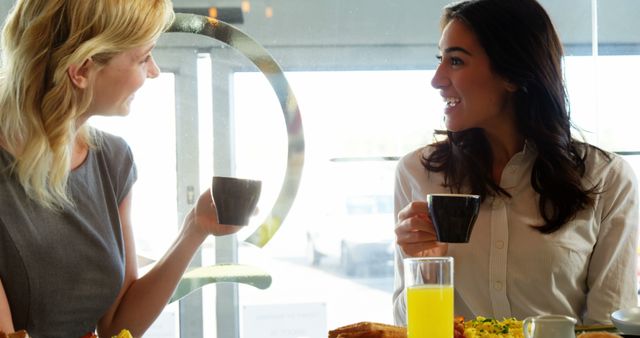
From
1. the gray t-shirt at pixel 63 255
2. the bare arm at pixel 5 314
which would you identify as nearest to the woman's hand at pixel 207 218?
the gray t-shirt at pixel 63 255

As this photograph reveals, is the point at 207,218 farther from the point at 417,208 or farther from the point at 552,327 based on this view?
the point at 552,327

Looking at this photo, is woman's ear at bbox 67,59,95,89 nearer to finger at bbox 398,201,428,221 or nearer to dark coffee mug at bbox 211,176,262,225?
dark coffee mug at bbox 211,176,262,225

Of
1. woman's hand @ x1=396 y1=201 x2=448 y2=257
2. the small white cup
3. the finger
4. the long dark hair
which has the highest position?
the long dark hair

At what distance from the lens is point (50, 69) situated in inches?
74.2

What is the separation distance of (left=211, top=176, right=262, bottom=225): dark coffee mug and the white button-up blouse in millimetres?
416

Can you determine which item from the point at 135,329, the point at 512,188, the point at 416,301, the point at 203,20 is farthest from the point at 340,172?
the point at 416,301

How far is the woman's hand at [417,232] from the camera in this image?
6.20 feet

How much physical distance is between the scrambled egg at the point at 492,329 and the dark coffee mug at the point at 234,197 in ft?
1.68

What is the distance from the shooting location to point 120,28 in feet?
6.16

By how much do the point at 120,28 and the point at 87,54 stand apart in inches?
3.6

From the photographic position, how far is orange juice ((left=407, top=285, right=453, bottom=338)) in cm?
142

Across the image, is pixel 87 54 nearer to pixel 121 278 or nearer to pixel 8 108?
pixel 8 108

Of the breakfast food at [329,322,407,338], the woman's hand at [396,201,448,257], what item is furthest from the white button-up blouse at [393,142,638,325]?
the breakfast food at [329,322,407,338]

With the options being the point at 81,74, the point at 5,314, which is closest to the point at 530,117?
the point at 81,74
